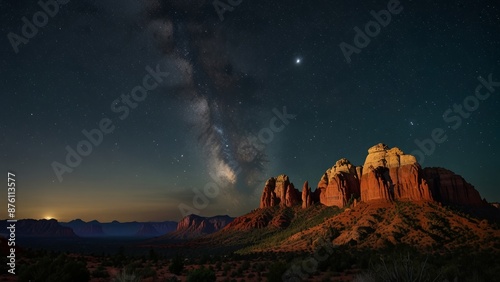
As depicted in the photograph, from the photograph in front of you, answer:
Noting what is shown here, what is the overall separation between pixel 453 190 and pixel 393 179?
16654 millimetres

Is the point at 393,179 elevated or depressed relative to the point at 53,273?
elevated

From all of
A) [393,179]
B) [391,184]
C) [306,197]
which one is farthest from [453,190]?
[306,197]

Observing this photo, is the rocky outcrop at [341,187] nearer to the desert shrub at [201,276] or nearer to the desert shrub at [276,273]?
the desert shrub at [276,273]

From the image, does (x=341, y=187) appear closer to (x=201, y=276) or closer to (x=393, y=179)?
(x=393, y=179)

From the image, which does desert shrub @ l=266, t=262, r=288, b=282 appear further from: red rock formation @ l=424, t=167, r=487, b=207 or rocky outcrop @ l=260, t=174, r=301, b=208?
rocky outcrop @ l=260, t=174, r=301, b=208

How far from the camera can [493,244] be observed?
4094 cm

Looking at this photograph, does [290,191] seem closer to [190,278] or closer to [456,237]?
[456,237]

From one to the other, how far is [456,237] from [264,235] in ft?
180

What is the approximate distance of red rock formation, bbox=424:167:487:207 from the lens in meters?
79.8

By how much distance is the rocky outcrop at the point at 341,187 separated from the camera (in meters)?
97.8

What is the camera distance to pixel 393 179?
83875 millimetres

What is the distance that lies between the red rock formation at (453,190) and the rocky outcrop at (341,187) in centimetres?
2398

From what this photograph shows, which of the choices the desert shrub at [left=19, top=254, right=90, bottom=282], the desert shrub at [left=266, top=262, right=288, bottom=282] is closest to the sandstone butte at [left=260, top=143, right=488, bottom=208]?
the desert shrub at [left=266, top=262, right=288, bottom=282]

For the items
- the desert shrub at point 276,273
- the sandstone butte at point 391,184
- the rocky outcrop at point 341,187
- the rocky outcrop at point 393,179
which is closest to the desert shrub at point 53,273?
the desert shrub at point 276,273
